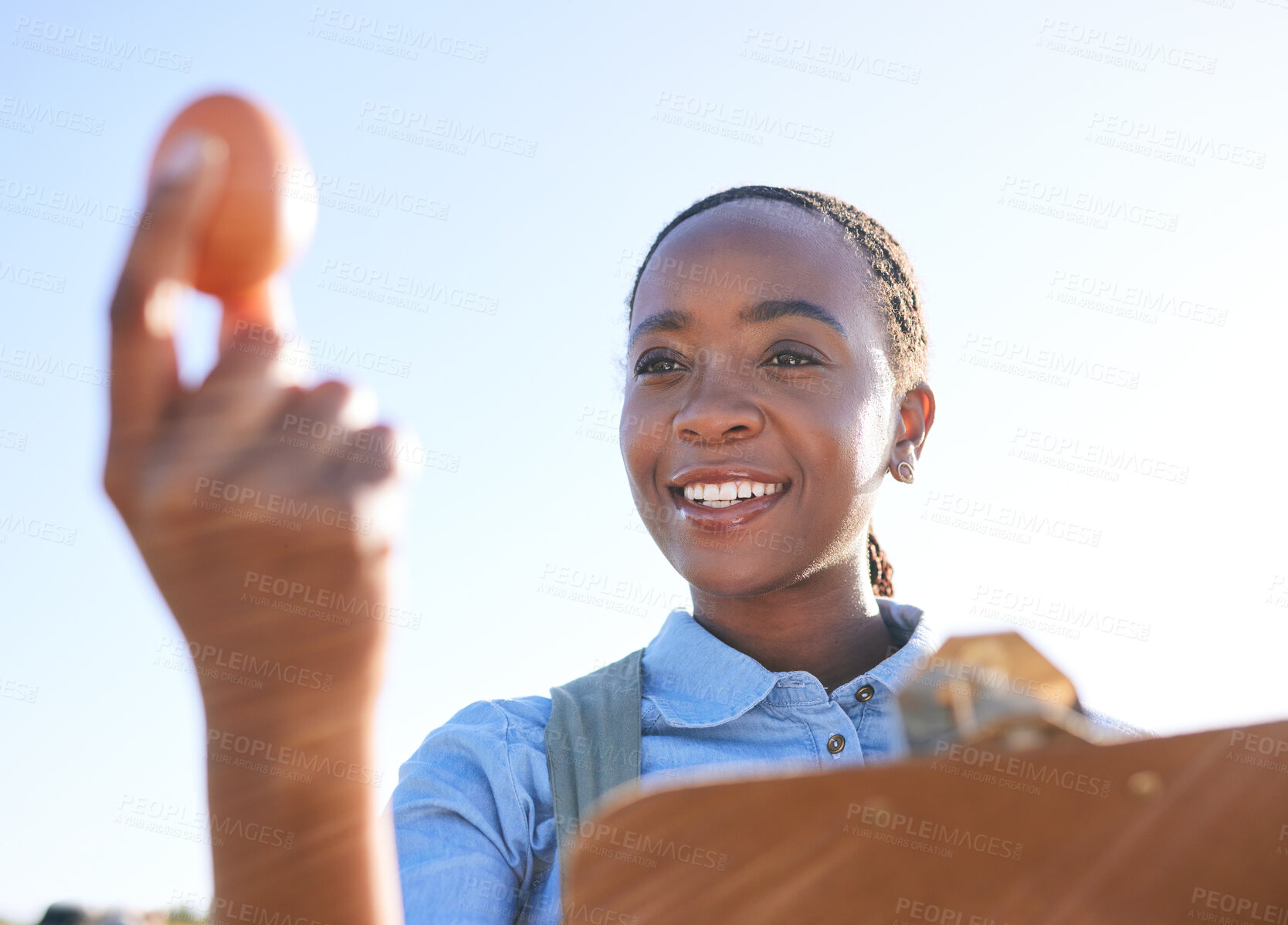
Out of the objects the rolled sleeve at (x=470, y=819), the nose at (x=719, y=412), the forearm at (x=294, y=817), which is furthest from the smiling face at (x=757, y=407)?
the forearm at (x=294, y=817)

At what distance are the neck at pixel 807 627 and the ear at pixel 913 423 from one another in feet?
1.16

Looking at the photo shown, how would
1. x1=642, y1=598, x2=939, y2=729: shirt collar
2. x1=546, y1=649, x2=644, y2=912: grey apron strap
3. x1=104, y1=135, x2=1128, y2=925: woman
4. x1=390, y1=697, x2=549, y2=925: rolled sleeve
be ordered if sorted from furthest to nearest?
x1=642, y1=598, x2=939, y2=729: shirt collar < x1=546, y1=649, x2=644, y2=912: grey apron strap < x1=390, y1=697, x2=549, y2=925: rolled sleeve < x1=104, y1=135, x2=1128, y2=925: woman

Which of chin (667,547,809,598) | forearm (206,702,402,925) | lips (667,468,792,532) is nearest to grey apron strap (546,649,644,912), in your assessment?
chin (667,547,809,598)

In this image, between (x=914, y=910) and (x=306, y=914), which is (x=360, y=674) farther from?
(x=914, y=910)

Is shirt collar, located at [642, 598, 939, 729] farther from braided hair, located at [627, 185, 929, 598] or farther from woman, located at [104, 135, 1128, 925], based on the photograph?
braided hair, located at [627, 185, 929, 598]

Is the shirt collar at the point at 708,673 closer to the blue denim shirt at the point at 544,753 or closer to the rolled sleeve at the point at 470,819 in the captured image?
the blue denim shirt at the point at 544,753

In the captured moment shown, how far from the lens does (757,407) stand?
2.55 m

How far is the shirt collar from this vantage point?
2.43 m

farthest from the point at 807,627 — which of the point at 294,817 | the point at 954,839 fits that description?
the point at 294,817

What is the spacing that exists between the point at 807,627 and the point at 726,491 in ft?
1.41

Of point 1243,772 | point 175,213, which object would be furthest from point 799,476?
point 175,213

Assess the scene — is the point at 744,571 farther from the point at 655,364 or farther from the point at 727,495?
the point at 655,364

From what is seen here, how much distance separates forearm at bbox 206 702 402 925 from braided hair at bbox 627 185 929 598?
211 centimetres

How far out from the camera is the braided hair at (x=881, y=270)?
2.96m
